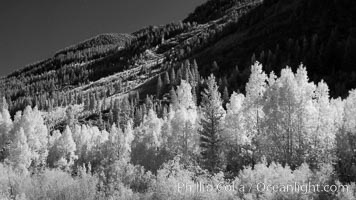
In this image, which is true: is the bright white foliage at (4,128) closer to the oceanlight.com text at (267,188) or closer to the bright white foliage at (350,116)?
the oceanlight.com text at (267,188)

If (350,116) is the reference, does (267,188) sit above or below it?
below

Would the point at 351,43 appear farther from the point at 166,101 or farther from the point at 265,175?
the point at 265,175

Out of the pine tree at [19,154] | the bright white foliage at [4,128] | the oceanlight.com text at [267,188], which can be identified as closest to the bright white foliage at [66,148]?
the pine tree at [19,154]

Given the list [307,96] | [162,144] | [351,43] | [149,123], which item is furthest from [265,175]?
[351,43]

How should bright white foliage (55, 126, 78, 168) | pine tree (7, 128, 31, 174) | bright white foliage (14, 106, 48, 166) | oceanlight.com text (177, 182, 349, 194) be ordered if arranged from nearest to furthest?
oceanlight.com text (177, 182, 349, 194) < pine tree (7, 128, 31, 174) < bright white foliage (14, 106, 48, 166) < bright white foliage (55, 126, 78, 168)

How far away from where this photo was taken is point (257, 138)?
4425cm

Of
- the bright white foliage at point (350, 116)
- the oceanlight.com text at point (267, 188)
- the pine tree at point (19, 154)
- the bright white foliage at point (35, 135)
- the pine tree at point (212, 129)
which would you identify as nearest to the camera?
the oceanlight.com text at point (267, 188)

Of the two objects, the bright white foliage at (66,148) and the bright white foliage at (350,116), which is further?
the bright white foliage at (66,148)

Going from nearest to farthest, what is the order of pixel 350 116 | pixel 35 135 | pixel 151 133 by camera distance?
pixel 350 116, pixel 151 133, pixel 35 135

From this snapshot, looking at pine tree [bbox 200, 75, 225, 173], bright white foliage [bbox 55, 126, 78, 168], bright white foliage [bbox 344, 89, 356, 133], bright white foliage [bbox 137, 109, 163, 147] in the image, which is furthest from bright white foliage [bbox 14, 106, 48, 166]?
bright white foliage [bbox 344, 89, 356, 133]

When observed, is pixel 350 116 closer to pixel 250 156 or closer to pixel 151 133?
pixel 250 156

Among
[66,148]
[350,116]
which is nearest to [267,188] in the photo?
[350,116]

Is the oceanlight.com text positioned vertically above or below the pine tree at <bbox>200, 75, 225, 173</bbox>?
below

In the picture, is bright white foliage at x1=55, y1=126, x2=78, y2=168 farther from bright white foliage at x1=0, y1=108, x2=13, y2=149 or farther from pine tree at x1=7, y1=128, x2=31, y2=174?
bright white foliage at x1=0, y1=108, x2=13, y2=149
